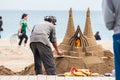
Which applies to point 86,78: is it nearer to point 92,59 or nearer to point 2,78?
point 2,78

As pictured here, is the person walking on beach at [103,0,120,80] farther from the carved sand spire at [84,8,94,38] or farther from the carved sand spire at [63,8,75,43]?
the carved sand spire at [84,8,94,38]

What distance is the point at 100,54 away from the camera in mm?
14523

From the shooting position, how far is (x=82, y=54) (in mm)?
14055

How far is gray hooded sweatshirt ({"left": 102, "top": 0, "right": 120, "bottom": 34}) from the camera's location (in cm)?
455

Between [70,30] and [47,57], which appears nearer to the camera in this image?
[47,57]

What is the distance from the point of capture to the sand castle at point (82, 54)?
44.8 ft

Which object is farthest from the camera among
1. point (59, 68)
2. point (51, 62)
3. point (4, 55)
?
point (4, 55)

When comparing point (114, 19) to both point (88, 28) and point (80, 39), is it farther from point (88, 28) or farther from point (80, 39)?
point (88, 28)

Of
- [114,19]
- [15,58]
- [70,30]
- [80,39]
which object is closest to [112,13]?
[114,19]

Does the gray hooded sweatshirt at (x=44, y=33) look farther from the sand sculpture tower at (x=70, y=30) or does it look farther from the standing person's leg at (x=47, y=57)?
the sand sculpture tower at (x=70, y=30)

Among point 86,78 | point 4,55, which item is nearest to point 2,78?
point 86,78

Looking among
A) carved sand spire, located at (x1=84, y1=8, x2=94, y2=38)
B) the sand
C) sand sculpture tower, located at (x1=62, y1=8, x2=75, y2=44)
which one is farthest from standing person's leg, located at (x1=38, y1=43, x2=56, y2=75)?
the sand

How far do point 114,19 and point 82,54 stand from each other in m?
9.47

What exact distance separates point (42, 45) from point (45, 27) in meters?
0.32
